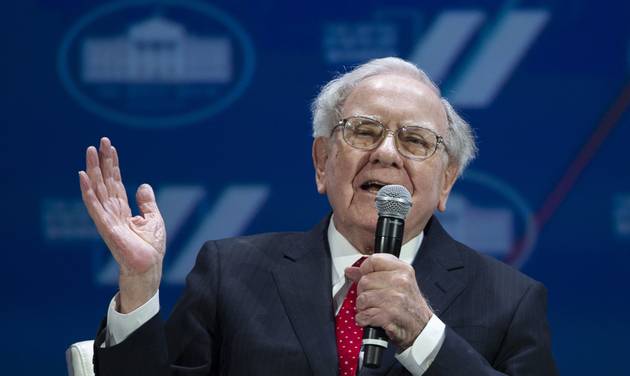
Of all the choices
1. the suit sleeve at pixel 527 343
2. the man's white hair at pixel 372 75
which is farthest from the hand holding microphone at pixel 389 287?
the man's white hair at pixel 372 75

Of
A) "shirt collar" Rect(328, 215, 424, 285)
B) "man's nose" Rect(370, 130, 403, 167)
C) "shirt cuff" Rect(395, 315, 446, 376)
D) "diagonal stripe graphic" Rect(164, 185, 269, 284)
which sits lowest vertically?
"diagonal stripe graphic" Rect(164, 185, 269, 284)

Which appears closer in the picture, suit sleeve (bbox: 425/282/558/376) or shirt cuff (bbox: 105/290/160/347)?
shirt cuff (bbox: 105/290/160/347)

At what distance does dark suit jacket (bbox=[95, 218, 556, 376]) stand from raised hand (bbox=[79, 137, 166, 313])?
9 centimetres

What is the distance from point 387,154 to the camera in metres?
2.28

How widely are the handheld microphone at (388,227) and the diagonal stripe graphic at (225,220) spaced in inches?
66.1

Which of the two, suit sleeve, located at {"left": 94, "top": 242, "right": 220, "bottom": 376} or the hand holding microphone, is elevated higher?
the hand holding microphone

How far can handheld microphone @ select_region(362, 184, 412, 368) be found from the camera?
71.7 inches

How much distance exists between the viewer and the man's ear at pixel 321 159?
8.31 ft

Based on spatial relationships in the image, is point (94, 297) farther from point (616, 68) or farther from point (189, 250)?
point (616, 68)

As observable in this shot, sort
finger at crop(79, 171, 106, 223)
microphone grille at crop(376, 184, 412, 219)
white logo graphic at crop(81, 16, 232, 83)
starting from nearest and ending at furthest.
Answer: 1. microphone grille at crop(376, 184, 412, 219)
2. finger at crop(79, 171, 106, 223)
3. white logo graphic at crop(81, 16, 232, 83)

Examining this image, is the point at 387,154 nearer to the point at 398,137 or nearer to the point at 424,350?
the point at 398,137

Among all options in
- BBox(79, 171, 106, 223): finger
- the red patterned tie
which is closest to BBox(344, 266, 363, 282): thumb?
the red patterned tie

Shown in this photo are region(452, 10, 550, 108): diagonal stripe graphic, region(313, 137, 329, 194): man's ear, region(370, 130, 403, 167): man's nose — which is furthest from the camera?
region(452, 10, 550, 108): diagonal stripe graphic

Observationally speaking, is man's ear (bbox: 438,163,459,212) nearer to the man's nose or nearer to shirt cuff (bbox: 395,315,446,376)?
the man's nose
